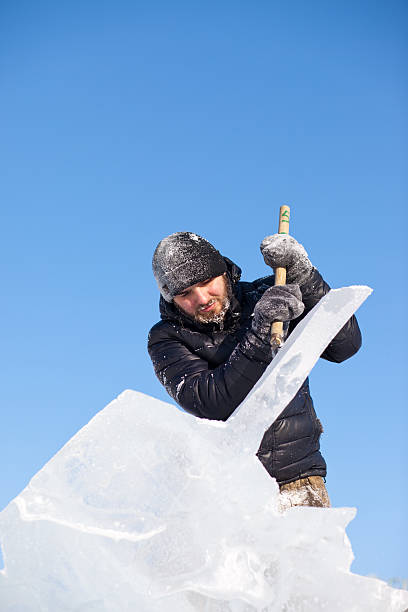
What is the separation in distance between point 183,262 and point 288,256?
66 centimetres

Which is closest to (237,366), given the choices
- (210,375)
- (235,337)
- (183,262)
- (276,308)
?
(210,375)

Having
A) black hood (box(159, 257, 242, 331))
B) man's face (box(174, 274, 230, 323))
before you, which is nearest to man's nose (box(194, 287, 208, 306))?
man's face (box(174, 274, 230, 323))

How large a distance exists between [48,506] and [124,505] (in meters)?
0.24

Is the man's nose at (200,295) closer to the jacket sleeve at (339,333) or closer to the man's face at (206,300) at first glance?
the man's face at (206,300)

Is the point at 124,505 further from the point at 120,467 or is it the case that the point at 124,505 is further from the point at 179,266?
the point at 179,266

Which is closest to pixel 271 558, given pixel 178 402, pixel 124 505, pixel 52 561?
pixel 124 505

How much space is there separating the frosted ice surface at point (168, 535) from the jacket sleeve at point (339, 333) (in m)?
1.49

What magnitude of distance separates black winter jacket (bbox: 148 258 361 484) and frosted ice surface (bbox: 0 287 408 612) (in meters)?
1.07

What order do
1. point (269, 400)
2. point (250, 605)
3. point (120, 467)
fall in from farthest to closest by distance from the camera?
point (269, 400), point (120, 467), point (250, 605)

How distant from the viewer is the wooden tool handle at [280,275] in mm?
2982

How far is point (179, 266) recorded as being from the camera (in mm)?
3604

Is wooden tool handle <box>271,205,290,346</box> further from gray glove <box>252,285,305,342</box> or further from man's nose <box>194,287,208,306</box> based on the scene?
man's nose <box>194,287,208,306</box>

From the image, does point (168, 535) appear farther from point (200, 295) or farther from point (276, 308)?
point (200, 295)

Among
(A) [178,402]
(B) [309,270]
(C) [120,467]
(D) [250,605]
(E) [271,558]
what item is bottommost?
(D) [250,605]
